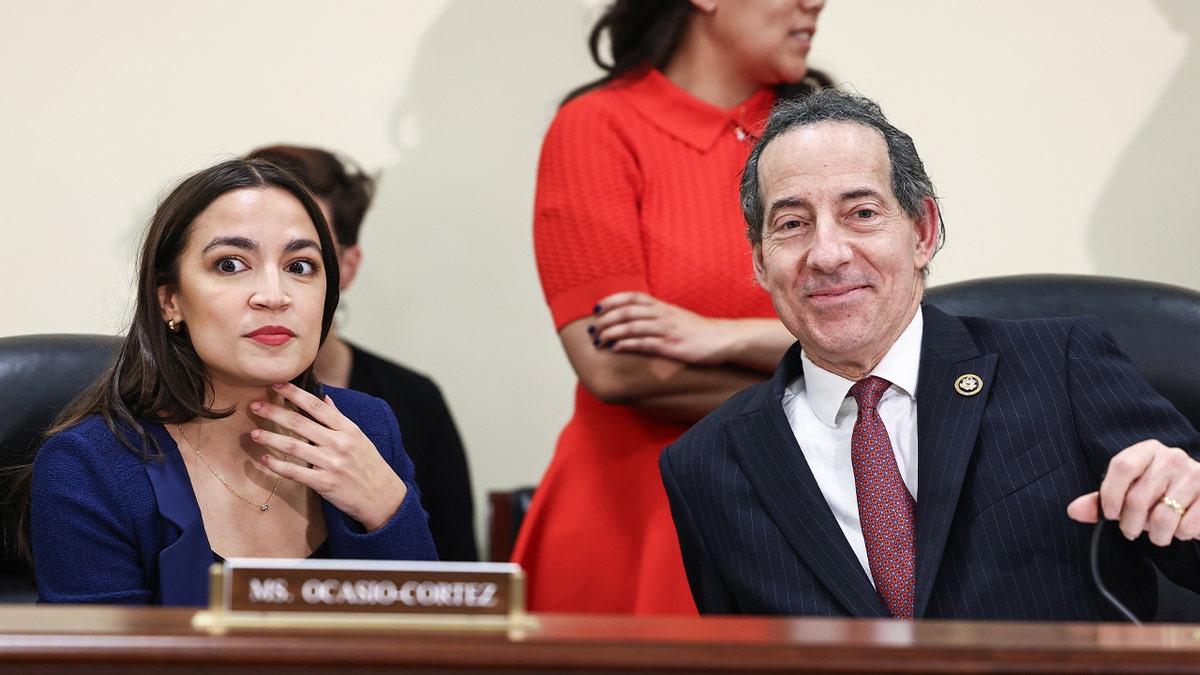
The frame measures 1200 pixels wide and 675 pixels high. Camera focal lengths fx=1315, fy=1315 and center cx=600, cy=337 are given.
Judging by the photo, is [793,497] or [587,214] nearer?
[793,497]

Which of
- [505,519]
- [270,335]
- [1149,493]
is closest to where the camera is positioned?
[1149,493]

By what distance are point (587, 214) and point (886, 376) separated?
0.62m

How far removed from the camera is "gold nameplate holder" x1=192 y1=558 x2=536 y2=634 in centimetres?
97

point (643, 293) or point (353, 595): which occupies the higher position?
point (643, 293)

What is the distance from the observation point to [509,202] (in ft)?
10.3

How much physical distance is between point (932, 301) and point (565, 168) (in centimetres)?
62

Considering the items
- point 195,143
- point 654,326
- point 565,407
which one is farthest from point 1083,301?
point 195,143


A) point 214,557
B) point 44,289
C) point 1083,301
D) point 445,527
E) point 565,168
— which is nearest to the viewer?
point 214,557

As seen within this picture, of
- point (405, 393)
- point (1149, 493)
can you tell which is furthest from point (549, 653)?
point (405, 393)

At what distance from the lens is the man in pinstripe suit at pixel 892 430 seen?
147 cm

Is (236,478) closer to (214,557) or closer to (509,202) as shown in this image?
(214,557)

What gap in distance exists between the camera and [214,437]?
1.66 m

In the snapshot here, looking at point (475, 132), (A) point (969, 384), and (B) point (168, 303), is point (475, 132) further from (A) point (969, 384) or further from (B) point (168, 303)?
(A) point (969, 384)

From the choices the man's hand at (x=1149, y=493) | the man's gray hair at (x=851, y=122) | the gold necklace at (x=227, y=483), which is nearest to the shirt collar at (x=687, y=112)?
the man's gray hair at (x=851, y=122)
